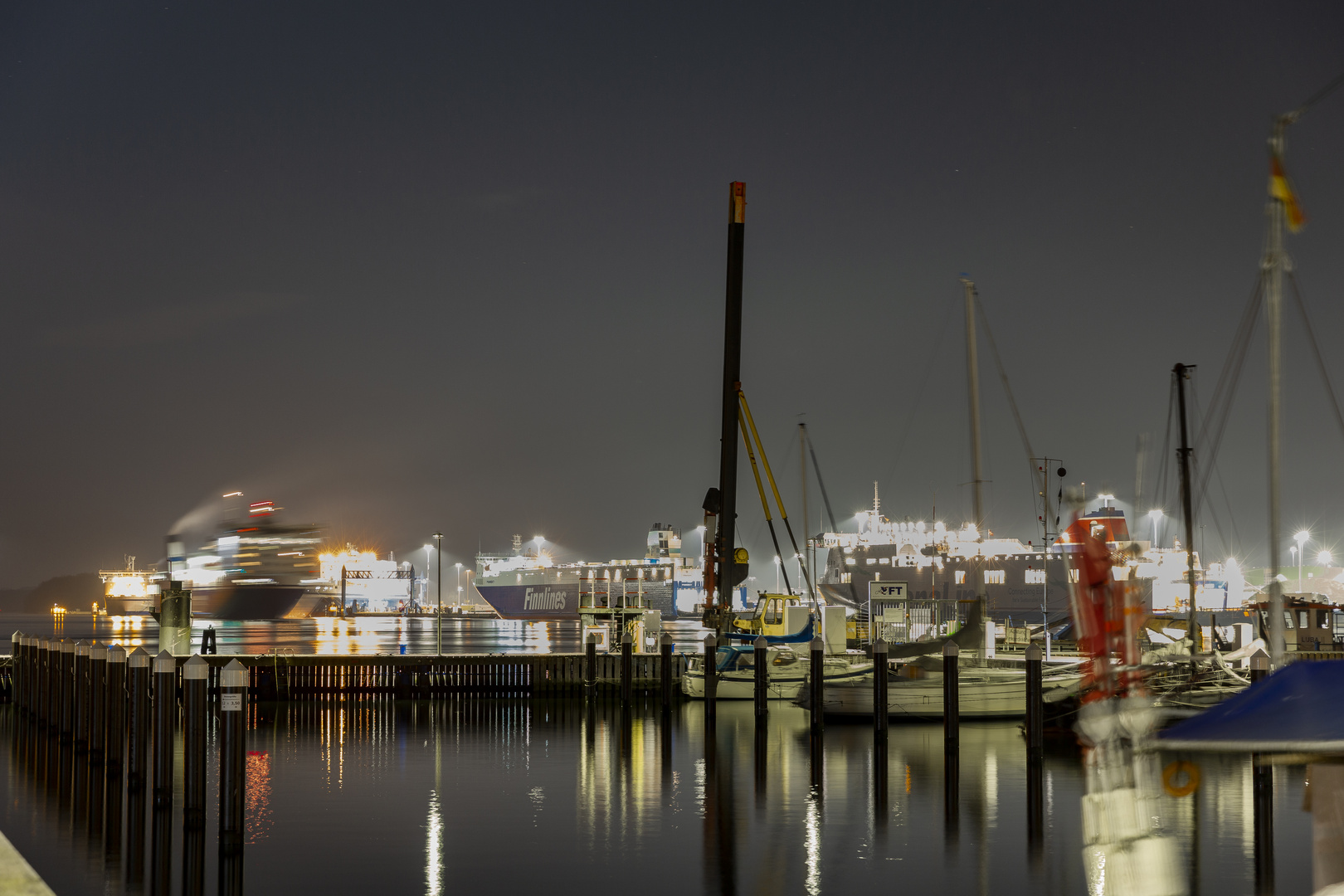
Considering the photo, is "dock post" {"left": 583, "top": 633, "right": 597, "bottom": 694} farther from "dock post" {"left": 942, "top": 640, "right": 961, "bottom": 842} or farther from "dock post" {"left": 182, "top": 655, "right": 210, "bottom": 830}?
"dock post" {"left": 182, "top": 655, "right": 210, "bottom": 830}

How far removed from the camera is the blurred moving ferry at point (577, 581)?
453 ft

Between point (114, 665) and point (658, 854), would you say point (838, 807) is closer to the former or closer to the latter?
point (658, 854)

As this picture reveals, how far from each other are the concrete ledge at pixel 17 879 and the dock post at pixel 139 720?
6.23 m

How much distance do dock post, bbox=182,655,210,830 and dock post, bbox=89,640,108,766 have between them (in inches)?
195

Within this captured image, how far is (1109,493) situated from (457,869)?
8.76m

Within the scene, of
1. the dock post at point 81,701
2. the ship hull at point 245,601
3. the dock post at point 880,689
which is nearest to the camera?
the dock post at point 81,701

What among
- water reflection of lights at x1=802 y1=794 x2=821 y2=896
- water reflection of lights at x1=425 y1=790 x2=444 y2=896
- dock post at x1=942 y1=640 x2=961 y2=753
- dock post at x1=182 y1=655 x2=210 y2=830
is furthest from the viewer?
dock post at x1=942 y1=640 x2=961 y2=753

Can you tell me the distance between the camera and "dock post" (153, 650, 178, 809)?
38.8ft

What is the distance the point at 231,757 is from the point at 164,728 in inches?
87.0

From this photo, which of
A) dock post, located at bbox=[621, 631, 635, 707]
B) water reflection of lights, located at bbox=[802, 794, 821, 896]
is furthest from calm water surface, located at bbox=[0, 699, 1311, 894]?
dock post, located at bbox=[621, 631, 635, 707]

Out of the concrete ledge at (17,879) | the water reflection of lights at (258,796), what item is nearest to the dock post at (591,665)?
the water reflection of lights at (258,796)

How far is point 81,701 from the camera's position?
17094mm

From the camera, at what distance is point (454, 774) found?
16.0 metres

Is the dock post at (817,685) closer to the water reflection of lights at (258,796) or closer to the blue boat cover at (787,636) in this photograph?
the water reflection of lights at (258,796)
